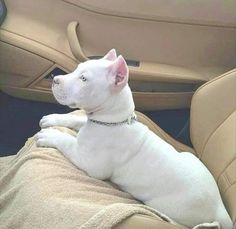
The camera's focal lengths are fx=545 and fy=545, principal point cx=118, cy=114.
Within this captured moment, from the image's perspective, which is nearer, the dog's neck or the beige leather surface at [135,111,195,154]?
the dog's neck

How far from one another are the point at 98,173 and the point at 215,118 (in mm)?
389

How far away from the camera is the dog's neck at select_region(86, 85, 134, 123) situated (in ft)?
4.61

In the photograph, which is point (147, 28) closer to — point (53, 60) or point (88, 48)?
point (88, 48)

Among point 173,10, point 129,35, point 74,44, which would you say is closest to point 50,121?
point 74,44

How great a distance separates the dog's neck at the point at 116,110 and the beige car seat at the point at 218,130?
27 cm

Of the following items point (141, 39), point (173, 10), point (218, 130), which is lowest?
point (218, 130)

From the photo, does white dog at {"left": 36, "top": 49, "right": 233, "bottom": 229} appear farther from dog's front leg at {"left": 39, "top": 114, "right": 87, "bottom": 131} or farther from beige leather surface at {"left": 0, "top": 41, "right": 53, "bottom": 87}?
beige leather surface at {"left": 0, "top": 41, "right": 53, "bottom": 87}

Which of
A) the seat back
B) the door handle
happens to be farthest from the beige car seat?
the door handle

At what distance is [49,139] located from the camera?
1496 mm

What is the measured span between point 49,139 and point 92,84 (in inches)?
8.9

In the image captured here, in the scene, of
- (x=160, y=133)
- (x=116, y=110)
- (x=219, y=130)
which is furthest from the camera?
(x=160, y=133)

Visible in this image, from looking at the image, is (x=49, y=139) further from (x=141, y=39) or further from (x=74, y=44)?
(x=141, y=39)

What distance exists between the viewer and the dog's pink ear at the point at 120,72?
1340mm

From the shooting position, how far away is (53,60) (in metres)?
1.84
